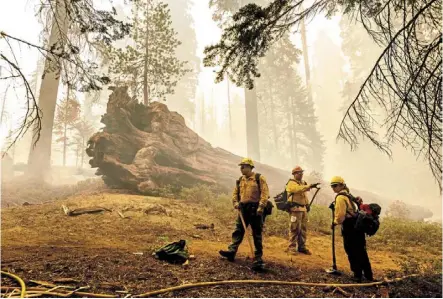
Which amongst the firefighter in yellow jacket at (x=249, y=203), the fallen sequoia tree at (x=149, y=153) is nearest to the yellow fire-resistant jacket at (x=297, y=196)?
the firefighter in yellow jacket at (x=249, y=203)

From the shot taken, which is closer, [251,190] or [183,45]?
[251,190]

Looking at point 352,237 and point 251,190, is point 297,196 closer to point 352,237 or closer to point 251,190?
point 251,190

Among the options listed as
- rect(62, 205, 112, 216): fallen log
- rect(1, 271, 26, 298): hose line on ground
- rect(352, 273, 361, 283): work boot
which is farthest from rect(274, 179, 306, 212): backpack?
rect(62, 205, 112, 216): fallen log

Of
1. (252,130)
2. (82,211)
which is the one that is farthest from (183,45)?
(82,211)

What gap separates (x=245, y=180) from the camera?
614 cm

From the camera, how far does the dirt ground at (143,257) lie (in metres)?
4.34

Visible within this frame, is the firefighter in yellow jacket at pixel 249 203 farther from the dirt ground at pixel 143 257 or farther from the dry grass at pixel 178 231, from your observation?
the dry grass at pixel 178 231

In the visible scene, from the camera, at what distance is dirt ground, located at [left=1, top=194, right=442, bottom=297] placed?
4.34 m

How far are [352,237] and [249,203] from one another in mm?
2158

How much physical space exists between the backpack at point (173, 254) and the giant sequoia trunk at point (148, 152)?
7.41 metres

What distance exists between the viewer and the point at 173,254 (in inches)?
215

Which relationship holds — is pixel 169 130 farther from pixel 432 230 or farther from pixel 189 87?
pixel 189 87

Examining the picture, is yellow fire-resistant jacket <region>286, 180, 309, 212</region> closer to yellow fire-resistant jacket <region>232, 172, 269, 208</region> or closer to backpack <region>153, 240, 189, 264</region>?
yellow fire-resistant jacket <region>232, 172, 269, 208</region>

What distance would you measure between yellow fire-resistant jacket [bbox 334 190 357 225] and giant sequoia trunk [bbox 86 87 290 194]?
956 cm
